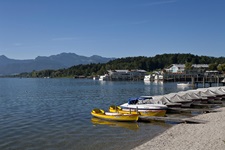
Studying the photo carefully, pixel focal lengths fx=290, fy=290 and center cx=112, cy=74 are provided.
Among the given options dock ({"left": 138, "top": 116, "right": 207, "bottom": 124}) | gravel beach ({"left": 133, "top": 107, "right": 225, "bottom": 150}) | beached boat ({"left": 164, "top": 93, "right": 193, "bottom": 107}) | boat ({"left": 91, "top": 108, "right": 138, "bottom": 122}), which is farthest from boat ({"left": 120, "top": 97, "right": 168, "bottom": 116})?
gravel beach ({"left": 133, "top": 107, "right": 225, "bottom": 150})

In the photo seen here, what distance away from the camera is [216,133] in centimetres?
2295

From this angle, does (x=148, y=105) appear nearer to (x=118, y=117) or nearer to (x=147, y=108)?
(x=147, y=108)

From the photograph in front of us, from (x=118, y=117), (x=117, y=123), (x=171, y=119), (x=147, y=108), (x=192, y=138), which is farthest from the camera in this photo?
(x=147, y=108)

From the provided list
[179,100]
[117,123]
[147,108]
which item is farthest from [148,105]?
[179,100]

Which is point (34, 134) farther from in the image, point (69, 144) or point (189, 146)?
point (189, 146)

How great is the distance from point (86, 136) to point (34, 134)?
5143mm

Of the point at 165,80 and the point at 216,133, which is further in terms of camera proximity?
the point at 165,80

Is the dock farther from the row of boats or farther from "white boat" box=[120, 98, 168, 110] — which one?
"white boat" box=[120, 98, 168, 110]

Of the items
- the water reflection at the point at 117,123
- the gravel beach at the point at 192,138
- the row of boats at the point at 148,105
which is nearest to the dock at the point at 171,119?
the row of boats at the point at 148,105

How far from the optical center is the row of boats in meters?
33.3

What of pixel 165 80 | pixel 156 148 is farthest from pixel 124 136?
pixel 165 80

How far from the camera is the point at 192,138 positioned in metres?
22.1

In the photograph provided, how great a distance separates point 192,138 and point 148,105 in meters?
13.7

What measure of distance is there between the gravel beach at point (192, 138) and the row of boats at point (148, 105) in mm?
6956
